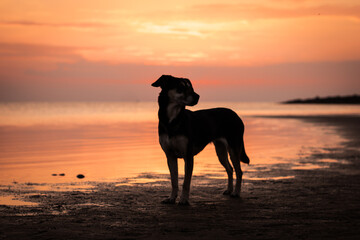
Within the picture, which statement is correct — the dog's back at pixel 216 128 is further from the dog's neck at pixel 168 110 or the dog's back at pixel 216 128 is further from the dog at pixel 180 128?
the dog's neck at pixel 168 110

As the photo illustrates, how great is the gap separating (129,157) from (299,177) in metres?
5.44

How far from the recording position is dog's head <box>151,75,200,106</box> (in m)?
7.84

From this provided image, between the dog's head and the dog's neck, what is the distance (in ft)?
0.25

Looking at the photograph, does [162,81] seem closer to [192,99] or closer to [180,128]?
[192,99]

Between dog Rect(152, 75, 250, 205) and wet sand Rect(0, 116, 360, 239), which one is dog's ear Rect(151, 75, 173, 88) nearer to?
dog Rect(152, 75, 250, 205)

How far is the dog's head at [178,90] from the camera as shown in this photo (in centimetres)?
784

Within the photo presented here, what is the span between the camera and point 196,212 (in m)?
7.09

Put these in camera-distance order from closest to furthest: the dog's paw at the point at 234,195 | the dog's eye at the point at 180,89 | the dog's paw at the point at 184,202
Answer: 1. the dog's paw at the point at 184,202
2. the dog's eye at the point at 180,89
3. the dog's paw at the point at 234,195

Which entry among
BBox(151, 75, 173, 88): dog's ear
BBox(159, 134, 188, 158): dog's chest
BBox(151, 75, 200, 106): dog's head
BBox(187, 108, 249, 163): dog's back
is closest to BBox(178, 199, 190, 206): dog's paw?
BBox(159, 134, 188, 158): dog's chest

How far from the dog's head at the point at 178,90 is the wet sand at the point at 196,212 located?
1681mm

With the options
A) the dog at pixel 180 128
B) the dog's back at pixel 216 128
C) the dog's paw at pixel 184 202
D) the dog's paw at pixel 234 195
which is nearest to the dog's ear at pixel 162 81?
the dog at pixel 180 128

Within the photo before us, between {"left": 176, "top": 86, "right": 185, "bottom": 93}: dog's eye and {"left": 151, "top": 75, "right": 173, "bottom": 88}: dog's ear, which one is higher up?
{"left": 151, "top": 75, "right": 173, "bottom": 88}: dog's ear

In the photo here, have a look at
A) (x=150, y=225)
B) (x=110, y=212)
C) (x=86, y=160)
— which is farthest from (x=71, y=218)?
(x=86, y=160)

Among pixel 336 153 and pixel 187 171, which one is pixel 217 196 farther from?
pixel 336 153
